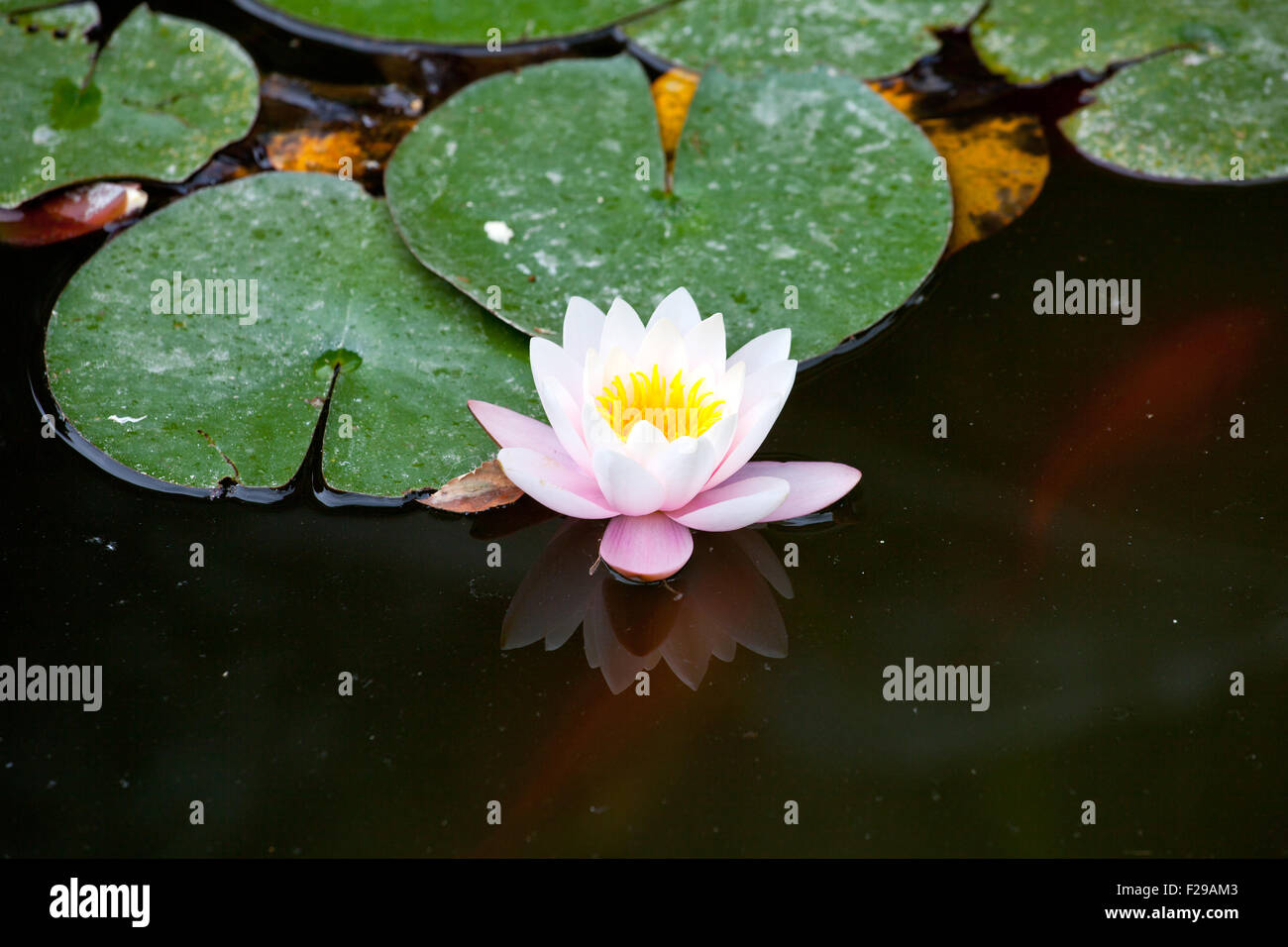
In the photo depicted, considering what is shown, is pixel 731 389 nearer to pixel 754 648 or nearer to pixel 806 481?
pixel 806 481

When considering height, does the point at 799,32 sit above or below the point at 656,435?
A: above

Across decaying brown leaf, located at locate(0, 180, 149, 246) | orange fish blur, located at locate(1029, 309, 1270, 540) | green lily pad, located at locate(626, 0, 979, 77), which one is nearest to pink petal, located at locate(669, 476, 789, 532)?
orange fish blur, located at locate(1029, 309, 1270, 540)

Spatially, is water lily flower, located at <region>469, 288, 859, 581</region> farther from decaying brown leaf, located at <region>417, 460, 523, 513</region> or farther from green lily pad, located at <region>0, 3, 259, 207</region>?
green lily pad, located at <region>0, 3, 259, 207</region>

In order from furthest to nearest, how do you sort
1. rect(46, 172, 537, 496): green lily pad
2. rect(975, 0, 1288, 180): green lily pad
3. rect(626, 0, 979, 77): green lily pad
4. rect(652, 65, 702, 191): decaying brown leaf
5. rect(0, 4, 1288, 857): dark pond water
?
rect(626, 0, 979, 77): green lily pad → rect(652, 65, 702, 191): decaying brown leaf → rect(975, 0, 1288, 180): green lily pad → rect(46, 172, 537, 496): green lily pad → rect(0, 4, 1288, 857): dark pond water

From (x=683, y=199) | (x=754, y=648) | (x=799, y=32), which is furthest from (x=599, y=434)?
(x=799, y=32)

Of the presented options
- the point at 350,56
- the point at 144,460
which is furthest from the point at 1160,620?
the point at 350,56
